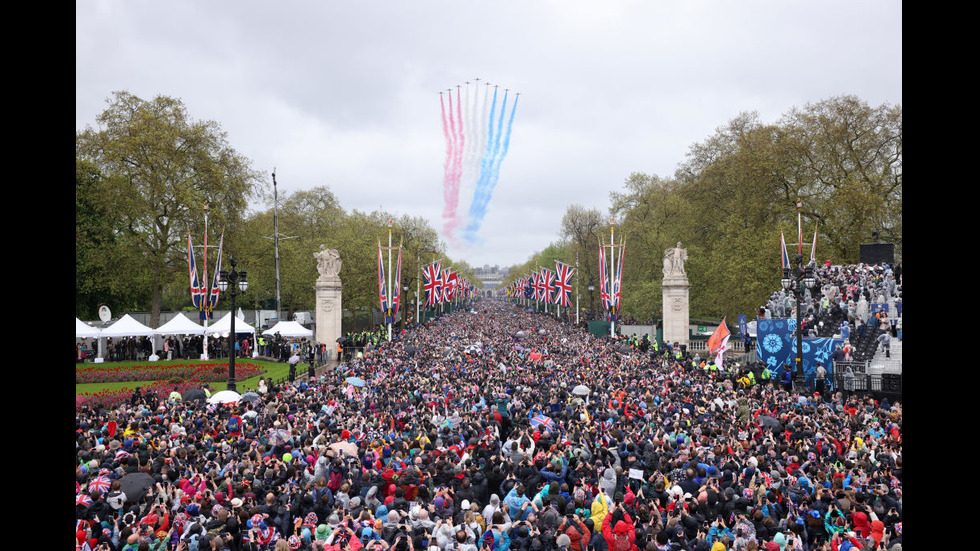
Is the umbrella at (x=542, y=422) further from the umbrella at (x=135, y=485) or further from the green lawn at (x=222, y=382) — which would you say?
the green lawn at (x=222, y=382)

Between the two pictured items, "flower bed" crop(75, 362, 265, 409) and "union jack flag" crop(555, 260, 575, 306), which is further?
"union jack flag" crop(555, 260, 575, 306)

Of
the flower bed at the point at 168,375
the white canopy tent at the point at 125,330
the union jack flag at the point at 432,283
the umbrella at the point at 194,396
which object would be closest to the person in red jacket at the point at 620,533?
the umbrella at the point at 194,396

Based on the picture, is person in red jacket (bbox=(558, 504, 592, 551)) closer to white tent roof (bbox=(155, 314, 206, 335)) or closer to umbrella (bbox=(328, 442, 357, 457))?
umbrella (bbox=(328, 442, 357, 457))

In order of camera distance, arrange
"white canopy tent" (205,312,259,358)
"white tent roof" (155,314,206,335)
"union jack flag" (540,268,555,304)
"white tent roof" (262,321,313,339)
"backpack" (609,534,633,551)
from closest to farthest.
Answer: "backpack" (609,534,633,551) → "white tent roof" (155,314,206,335) → "white tent roof" (262,321,313,339) → "white canopy tent" (205,312,259,358) → "union jack flag" (540,268,555,304)

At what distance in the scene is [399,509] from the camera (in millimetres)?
9688

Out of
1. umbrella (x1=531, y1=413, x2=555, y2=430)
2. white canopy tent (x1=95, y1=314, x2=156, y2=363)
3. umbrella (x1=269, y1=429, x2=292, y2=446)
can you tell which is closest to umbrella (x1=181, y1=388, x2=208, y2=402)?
umbrella (x1=269, y1=429, x2=292, y2=446)

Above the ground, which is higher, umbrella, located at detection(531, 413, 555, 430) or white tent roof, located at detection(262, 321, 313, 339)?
white tent roof, located at detection(262, 321, 313, 339)

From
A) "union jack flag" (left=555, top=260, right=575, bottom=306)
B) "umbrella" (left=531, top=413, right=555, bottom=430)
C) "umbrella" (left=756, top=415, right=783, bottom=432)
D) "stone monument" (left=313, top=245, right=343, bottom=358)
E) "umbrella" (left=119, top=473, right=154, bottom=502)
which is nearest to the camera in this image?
"umbrella" (left=119, top=473, right=154, bottom=502)

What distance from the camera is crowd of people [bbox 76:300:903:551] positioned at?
873 centimetres

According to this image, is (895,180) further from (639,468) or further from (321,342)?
(639,468)

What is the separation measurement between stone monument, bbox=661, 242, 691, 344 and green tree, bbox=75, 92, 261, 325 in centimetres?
3052

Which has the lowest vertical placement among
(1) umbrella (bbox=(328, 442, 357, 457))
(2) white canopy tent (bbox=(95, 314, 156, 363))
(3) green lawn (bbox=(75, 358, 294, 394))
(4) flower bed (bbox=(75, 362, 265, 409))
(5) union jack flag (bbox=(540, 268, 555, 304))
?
(3) green lawn (bbox=(75, 358, 294, 394))

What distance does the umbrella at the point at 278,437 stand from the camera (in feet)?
44.5
